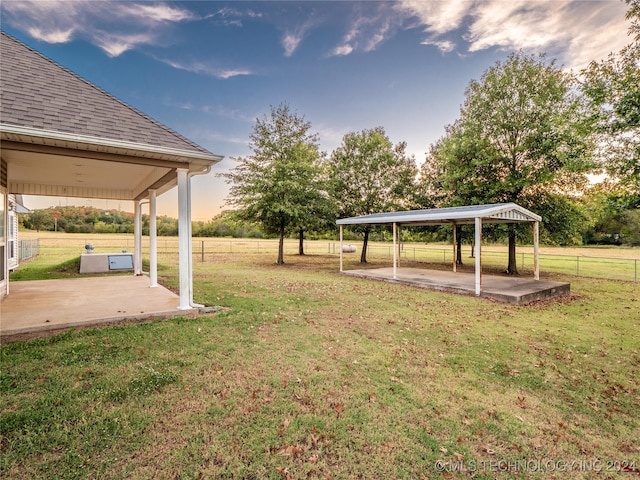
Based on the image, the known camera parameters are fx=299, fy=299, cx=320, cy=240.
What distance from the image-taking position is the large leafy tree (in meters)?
13.5

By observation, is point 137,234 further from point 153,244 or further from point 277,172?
point 277,172

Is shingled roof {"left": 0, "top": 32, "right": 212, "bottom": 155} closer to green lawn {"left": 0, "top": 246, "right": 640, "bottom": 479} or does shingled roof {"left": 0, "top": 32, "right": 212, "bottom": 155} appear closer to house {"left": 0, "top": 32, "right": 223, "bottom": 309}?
house {"left": 0, "top": 32, "right": 223, "bottom": 309}

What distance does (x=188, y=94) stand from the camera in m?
13.9

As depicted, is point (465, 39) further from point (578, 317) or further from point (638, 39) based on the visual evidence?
point (578, 317)

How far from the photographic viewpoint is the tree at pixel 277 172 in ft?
55.4

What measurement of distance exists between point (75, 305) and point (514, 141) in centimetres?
→ 1777

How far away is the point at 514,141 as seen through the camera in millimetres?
14375

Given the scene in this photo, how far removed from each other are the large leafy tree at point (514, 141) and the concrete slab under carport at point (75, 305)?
14.3m

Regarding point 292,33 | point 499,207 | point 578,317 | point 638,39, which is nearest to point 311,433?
point 578,317

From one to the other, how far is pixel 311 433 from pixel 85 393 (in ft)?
8.14

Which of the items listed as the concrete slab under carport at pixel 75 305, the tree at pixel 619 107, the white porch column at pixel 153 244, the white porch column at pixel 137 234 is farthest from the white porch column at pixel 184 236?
the tree at pixel 619 107

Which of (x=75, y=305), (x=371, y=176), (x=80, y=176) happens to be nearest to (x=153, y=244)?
(x=80, y=176)

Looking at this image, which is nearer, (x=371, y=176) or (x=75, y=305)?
(x=75, y=305)

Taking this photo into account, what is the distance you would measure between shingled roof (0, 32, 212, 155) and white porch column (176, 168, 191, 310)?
0.73 meters
